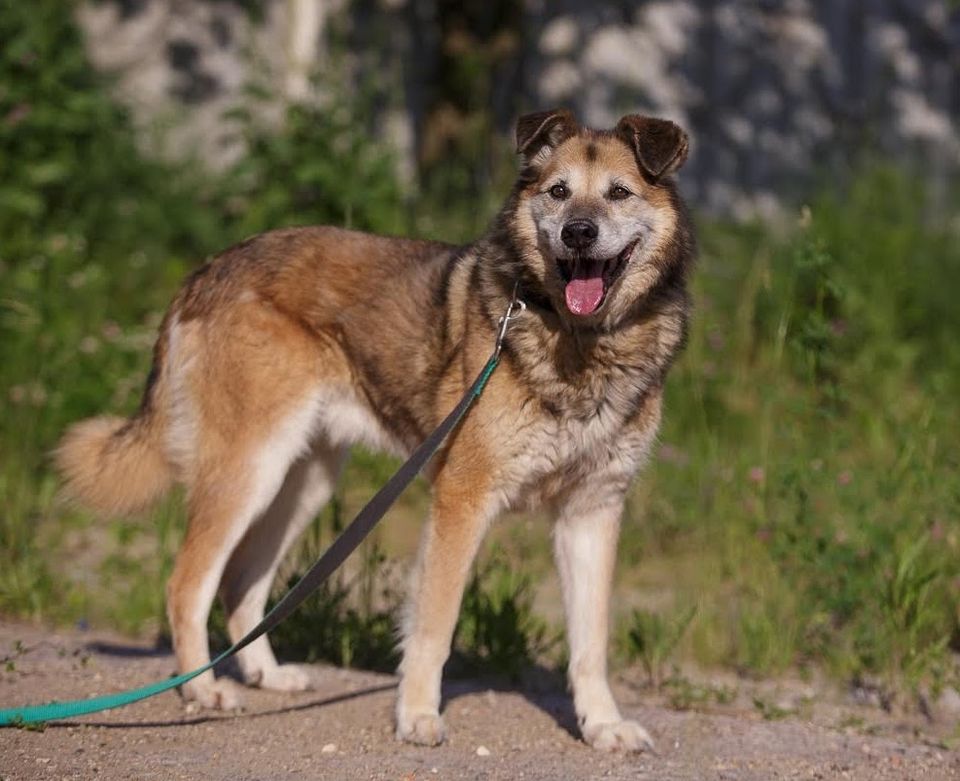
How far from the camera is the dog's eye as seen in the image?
4.24 m

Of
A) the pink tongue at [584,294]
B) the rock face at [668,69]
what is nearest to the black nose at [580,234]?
the pink tongue at [584,294]

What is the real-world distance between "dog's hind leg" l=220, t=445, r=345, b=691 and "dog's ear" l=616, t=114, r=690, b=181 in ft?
5.03

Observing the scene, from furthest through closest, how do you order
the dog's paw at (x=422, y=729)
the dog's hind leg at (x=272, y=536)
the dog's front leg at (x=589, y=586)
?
the dog's hind leg at (x=272, y=536) → the dog's front leg at (x=589, y=586) → the dog's paw at (x=422, y=729)

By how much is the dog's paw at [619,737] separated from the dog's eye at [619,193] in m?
1.51

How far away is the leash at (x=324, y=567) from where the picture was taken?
12.4ft

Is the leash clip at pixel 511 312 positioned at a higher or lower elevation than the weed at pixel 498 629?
higher

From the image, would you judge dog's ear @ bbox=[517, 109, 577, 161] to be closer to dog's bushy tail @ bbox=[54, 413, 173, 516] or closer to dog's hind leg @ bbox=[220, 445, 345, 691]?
dog's hind leg @ bbox=[220, 445, 345, 691]

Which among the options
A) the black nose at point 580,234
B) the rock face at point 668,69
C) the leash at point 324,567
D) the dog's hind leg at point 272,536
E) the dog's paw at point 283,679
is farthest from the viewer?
the rock face at point 668,69

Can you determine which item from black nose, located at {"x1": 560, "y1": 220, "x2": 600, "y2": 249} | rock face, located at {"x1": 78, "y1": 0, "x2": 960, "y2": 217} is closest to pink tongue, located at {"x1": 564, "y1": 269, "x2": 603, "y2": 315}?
black nose, located at {"x1": 560, "y1": 220, "x2": 600, "y2": 249}

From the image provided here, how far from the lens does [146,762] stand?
3834 mm

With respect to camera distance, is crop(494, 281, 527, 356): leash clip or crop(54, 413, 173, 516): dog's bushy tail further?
crop(54, 413, 173, 516): dog's bushy tail

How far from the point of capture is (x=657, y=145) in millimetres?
4250

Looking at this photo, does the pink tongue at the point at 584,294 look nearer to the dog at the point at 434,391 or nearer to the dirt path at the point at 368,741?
the dog at the point at 434,391

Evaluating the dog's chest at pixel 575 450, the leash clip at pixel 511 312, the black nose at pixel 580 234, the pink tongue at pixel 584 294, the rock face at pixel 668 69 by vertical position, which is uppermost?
the rock face at pixel 668 69
